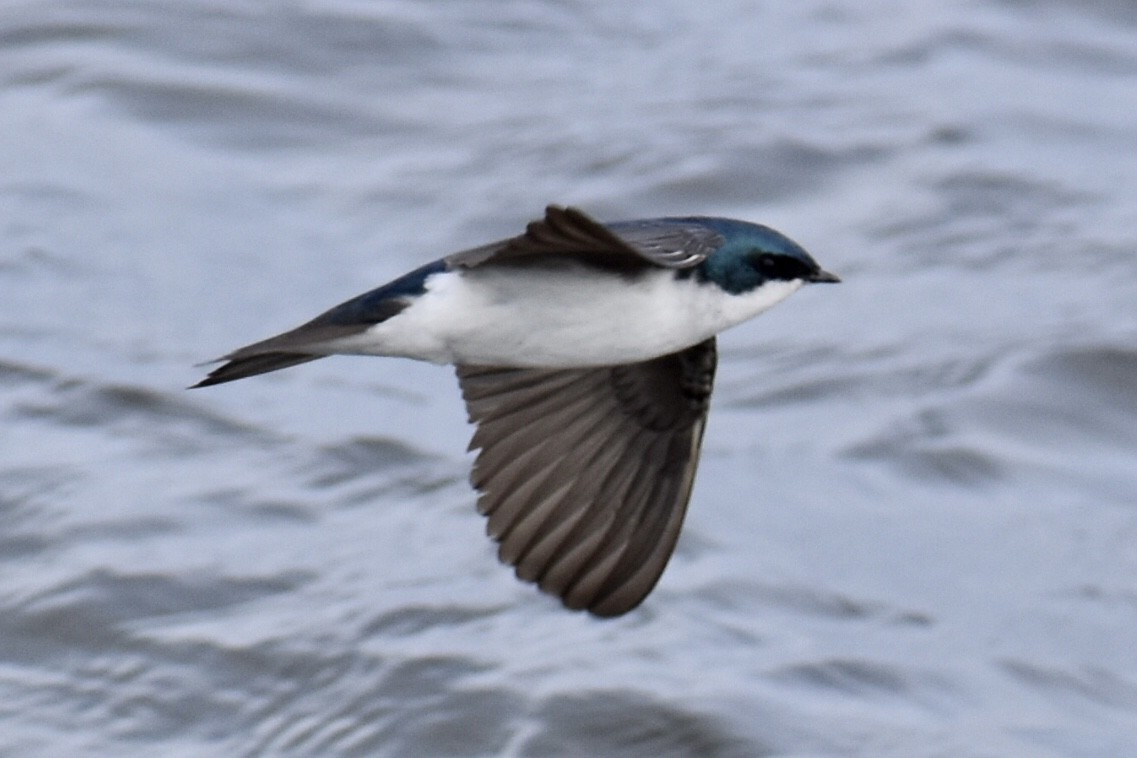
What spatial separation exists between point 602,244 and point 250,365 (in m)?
0.62

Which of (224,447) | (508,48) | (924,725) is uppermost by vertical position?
(508,48)

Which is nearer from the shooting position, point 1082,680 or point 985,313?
point 1082,680

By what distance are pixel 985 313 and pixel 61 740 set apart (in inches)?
115

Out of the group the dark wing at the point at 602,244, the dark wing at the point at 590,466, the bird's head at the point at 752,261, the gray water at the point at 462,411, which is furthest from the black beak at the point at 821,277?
the gray water at the point at 462,411

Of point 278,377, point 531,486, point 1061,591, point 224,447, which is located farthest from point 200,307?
point 531,486

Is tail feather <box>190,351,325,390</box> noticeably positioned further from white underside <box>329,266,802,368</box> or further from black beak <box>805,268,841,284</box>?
black beak <box>805,268,841,284</box>

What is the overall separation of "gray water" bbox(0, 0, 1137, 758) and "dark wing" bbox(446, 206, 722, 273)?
1494mm

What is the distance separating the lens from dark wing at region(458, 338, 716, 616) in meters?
4.09

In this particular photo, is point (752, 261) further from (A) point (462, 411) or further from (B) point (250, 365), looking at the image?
(A) point (462, 411)

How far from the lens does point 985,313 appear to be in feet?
23.2

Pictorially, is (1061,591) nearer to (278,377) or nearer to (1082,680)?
(1082,680)

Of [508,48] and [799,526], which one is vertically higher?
[508,48]

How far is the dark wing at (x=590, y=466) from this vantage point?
409 cm

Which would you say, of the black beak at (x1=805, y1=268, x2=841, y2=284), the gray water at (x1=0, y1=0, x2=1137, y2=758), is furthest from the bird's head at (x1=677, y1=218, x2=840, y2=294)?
the gray water at (x1=0, y1=0, x2=1137, y2=758)
